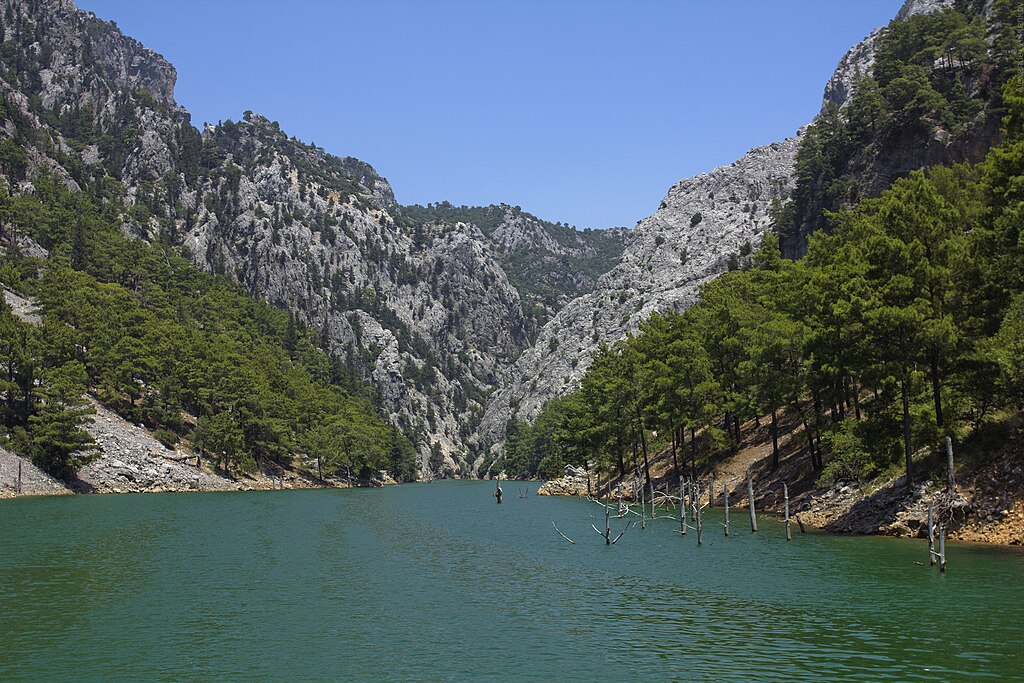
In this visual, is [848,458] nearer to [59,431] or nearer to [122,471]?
[59,431]

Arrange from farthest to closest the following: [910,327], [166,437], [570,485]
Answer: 1. [570,485]
2. [166,437]
3. [910,327]

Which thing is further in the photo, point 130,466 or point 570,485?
point 570,485

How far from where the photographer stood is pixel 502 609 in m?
37.2

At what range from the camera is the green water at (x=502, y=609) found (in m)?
27.3

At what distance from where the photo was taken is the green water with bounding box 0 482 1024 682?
89.5 ft

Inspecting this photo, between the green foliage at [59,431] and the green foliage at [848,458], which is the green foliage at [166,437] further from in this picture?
the green foliage at [848,458]

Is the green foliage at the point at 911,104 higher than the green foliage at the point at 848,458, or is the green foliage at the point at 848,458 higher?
the green foliage at the point at 911,104

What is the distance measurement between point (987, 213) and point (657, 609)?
38408mm

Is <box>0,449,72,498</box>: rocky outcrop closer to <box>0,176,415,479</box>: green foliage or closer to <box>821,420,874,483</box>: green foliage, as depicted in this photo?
<box>0,176,415,479</box>: green foliage

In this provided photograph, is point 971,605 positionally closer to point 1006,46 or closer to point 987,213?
point 987,213

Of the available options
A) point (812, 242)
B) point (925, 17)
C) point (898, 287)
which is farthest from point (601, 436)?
point (925, 17)

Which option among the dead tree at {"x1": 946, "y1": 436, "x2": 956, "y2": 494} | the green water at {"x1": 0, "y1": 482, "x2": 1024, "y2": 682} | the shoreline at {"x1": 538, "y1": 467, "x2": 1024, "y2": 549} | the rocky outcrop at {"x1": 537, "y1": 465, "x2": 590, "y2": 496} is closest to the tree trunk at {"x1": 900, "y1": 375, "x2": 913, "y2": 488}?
the shoreline at {"x1": 538, "y1": 467, "x2": 1024, "y2": 549}

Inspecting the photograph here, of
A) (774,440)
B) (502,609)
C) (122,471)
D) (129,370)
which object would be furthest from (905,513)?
(129,370)

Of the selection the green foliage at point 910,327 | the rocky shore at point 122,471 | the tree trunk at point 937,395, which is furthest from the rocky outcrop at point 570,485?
the tree trunk at point 937,395
